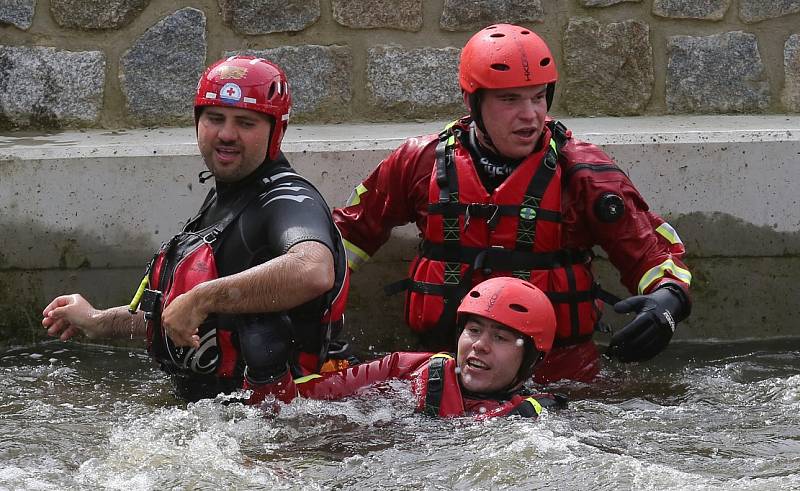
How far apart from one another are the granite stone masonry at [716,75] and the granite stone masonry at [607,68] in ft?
0.46

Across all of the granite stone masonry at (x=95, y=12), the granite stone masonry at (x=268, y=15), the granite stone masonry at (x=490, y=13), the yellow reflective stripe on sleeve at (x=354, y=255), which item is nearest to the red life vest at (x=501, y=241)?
the yellow reflective stripe on sleeve at (x=354, y=255)

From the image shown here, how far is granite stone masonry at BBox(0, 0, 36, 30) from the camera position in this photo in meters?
6.36

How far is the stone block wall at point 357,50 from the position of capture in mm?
6383

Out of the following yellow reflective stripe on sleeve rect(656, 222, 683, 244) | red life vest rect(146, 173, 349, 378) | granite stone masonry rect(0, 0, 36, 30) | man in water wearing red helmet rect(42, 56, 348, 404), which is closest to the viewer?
man in water wearing red helmet rect(42, 56, 348, 404)

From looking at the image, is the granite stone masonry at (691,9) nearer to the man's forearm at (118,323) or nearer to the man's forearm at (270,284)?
the man's forearm at (270,284)

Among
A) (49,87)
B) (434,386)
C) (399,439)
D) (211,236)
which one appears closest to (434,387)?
(434,386)

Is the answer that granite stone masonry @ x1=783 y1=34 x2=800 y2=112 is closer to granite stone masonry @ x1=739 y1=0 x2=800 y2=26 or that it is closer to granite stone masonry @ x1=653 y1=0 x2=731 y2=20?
granite stone masonry @ x1=739 y1=0 x2=800 y2=26

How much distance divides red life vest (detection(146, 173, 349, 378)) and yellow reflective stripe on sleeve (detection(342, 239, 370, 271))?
792 mm

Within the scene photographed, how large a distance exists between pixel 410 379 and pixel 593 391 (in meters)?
0.83

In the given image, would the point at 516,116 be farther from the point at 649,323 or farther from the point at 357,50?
the point at 357,50

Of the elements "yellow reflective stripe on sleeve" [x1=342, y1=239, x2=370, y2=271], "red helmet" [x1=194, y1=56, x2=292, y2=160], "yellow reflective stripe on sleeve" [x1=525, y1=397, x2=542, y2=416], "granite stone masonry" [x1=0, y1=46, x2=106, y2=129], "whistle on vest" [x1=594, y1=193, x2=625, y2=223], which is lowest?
"yellow reflective stripe on sleeve" [x1=525, y1=397, x2=542, y2=416]

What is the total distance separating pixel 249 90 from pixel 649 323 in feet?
5.66

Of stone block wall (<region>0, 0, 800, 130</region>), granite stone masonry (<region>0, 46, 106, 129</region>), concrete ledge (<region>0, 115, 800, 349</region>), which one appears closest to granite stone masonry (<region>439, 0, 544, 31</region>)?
stone block wall (<region>0, 0, 800, 130</region>)

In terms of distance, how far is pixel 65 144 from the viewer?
600cm
